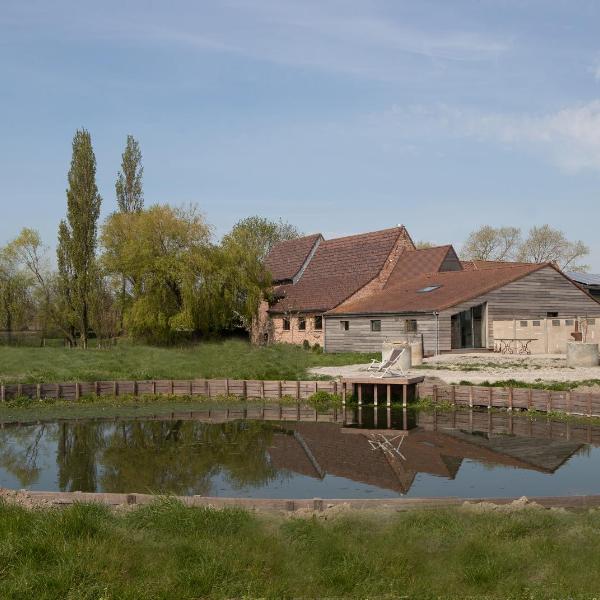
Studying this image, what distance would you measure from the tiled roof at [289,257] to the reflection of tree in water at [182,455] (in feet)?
82.8

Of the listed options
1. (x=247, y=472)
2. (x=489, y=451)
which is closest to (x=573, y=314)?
(x=489, y=451)

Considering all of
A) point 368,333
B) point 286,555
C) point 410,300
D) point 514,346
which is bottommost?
point 286,555

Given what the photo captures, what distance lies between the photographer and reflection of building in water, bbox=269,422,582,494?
15422 mm

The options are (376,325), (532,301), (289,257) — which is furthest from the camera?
(289,257)

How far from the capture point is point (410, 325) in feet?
109

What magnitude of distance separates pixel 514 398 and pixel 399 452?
260 inches

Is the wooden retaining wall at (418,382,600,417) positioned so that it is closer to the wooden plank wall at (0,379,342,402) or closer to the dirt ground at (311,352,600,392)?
the dirt ground at (311,352,600,392)

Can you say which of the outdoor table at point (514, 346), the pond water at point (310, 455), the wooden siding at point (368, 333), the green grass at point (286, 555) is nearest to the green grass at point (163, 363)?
the wooden siding at point (368, 333)

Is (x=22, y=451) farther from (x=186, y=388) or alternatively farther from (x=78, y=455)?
(x=186, y=388)

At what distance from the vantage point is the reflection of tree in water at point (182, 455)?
14.7m

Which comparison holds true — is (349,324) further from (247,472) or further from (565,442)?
(247,472)

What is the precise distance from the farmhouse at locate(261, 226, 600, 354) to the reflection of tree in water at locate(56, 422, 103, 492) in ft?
55.4

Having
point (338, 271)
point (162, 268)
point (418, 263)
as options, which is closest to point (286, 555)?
point (162, 268)

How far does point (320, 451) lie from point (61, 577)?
10.7 metres
